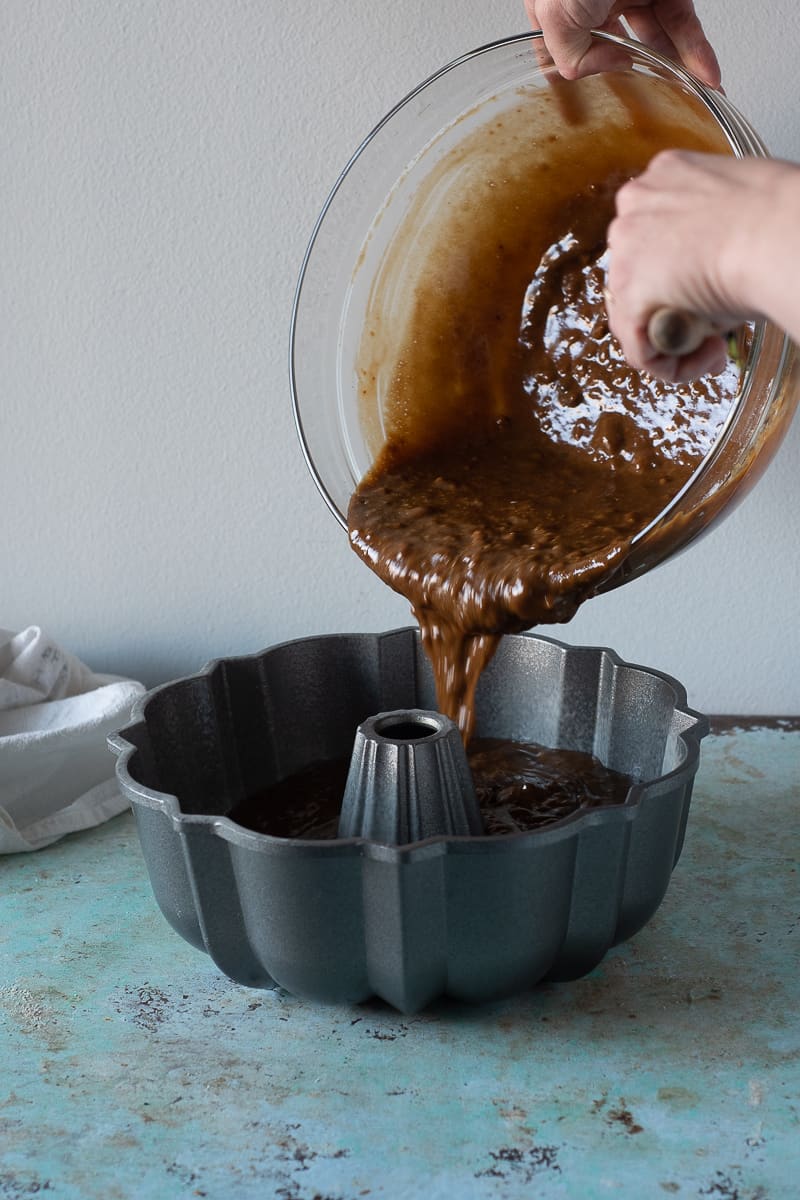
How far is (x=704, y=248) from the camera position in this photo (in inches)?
25.3

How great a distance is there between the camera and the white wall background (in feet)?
4.08

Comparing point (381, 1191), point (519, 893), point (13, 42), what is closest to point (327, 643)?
point (519, 893)

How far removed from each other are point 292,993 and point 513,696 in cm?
42

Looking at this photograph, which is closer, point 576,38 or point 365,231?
point 576,38

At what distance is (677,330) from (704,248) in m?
0.06

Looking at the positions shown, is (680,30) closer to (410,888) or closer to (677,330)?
(677,330)

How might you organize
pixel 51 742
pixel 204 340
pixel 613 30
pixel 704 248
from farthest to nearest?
1. pixel 204 340
2. pixel 51 742
3. pixel 613 30
4. pixel 704 248

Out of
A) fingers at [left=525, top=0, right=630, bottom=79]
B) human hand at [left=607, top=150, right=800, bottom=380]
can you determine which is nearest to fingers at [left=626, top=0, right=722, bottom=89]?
fingers at [left=525, top=0, right=630, bottom=79]

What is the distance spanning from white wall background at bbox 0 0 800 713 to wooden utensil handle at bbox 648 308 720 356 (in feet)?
2.08

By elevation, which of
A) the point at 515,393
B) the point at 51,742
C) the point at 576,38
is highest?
the point at 576,38

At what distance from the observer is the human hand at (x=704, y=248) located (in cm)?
61

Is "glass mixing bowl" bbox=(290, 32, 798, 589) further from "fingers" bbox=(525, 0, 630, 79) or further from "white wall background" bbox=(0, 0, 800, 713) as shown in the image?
"white wall background" bbox=(0, 0, 800, 713)

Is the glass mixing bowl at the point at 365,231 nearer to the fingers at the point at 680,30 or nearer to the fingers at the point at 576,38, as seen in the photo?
the fingers at the point at 576,38

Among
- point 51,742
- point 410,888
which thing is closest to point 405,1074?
point 410,888
